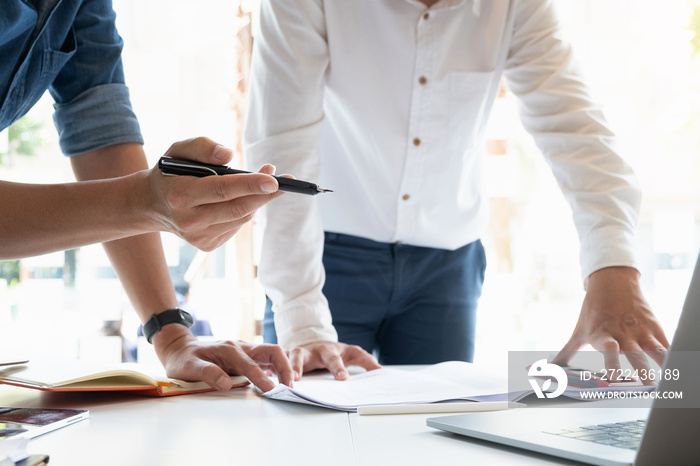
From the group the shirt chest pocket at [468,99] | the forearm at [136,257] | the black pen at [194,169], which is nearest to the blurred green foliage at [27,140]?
the forearm at [136,257]

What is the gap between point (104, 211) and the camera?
0.76m

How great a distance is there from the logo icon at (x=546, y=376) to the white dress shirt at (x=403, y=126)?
0.79 ft

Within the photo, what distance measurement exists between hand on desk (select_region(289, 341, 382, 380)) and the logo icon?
0.25 m

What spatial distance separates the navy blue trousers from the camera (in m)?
1.43

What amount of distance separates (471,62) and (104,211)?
2.92ft

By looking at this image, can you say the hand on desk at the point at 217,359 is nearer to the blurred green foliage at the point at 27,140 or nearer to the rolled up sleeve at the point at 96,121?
the rolled up sleeve at the point at 96,121

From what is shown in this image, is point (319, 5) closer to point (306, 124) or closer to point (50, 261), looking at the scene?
point (306, 124)

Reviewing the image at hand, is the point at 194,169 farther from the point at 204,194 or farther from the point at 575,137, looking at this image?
the point at 575,137

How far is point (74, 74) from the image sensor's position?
1080mm

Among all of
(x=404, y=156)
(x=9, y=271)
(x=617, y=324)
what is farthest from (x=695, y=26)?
(x=9, y=271)

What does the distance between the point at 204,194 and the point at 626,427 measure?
481 mm

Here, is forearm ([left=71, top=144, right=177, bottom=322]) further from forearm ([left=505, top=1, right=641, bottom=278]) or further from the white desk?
forearm ([left=505, top=1, right=641, bottom=278])

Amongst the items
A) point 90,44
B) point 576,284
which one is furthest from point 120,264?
point 576,284

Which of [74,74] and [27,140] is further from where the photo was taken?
[27,140]
